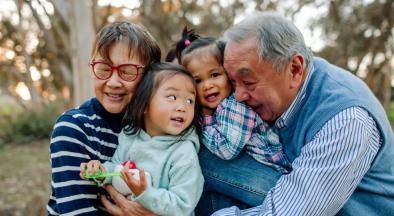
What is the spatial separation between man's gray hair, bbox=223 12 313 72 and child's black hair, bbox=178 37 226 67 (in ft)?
0.60

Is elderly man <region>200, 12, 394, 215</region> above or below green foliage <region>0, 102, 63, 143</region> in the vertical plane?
above

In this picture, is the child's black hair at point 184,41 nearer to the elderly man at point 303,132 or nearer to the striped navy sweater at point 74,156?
the elderly man at point 303,132

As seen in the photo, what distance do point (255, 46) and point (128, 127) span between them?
0.80 meters

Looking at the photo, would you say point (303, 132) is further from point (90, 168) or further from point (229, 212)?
point (90, 168)

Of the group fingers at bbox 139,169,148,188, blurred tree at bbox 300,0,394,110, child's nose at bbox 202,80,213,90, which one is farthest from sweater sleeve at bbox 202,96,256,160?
blurred tree at bbox 300,0,394,110

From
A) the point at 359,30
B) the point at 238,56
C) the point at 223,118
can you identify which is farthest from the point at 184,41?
the point at 359,30

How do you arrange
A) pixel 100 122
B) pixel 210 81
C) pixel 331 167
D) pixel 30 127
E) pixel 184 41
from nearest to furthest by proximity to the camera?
pixel 331 167
pixel 100 122
pixel 210 81
pixel 184 41
pixel 30 127

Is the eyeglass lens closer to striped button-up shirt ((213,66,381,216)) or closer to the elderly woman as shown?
the elderly woman

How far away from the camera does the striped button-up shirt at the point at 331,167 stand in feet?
6.41

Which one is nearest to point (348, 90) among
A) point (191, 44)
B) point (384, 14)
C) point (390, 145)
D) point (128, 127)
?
point (390, 145)

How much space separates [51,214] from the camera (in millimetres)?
2318

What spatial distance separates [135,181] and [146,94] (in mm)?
487

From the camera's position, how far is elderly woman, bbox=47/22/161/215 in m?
2.15

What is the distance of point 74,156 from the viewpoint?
7.08ft
